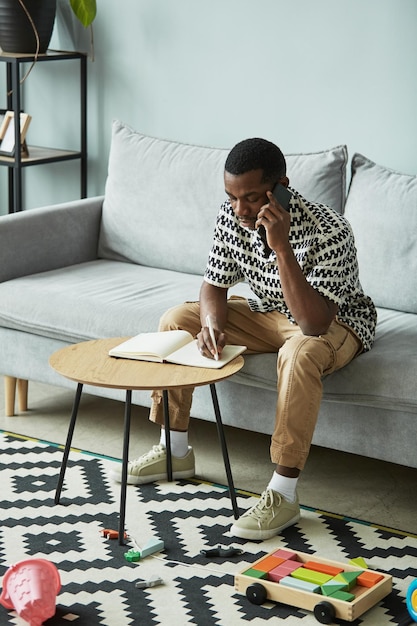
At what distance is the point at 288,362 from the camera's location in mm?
2566

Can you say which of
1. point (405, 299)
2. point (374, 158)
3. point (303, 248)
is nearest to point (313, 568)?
point (303, 248)

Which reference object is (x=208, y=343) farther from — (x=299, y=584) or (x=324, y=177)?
(x=324, y=177)

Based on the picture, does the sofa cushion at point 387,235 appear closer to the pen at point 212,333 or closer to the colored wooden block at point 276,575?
the pen at point 212,333

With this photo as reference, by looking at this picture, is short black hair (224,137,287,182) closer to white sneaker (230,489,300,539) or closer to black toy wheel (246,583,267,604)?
white sneaker (230,489,300,539)

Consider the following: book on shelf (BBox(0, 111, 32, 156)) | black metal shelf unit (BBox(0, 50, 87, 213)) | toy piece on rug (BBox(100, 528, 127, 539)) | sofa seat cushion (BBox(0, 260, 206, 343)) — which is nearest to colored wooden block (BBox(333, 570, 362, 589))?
toy piece on rug (BBox(100, 528, 127, 539))

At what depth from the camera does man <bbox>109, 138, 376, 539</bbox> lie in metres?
2.55

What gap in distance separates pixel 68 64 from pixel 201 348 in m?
1.97

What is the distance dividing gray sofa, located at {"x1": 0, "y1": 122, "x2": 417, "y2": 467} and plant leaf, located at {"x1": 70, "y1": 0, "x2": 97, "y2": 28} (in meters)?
0.46

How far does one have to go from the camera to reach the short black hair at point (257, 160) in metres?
2.54

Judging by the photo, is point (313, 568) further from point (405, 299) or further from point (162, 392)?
point (405, 299)

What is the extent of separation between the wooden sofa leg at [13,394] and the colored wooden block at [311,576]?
4.52ft

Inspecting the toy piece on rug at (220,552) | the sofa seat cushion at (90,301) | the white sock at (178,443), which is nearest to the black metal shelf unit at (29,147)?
the sofa seat cushion at (90,301)

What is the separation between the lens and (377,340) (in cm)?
285

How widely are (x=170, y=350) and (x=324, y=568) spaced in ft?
2.16
